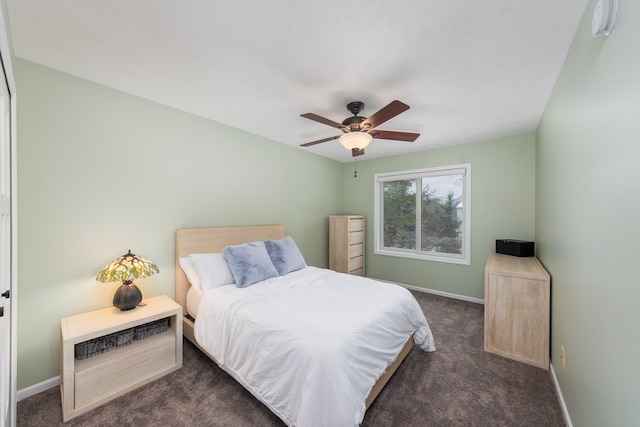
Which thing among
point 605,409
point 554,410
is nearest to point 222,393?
point 605,409

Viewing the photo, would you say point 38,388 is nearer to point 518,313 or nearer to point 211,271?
point 211,271

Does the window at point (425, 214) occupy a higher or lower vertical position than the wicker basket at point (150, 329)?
higher

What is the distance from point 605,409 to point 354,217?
3.45 m

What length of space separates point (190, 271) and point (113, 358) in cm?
85

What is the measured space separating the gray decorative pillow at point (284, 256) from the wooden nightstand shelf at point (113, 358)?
1.05 meters

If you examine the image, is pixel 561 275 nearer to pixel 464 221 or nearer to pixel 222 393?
pixel 464 221

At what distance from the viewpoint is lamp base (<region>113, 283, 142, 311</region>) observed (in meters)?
1.96

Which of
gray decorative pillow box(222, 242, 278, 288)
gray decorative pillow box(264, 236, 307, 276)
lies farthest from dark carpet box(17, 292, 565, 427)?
gray decorative pillow box(264, 236, 307, 276)

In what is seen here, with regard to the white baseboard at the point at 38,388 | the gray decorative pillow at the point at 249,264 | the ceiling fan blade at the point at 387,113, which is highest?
the ceiling fan blade at the point at 387,113

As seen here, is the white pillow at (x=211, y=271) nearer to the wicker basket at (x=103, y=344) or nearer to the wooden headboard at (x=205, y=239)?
the wooden headboard at (x=205, y=239)

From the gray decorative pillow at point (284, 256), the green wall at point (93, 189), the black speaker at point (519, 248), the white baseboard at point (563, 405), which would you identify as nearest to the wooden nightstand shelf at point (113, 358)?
the green wall at point (93, 189)

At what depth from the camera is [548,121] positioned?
2.26 meters

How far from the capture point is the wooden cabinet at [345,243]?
13.8 ft

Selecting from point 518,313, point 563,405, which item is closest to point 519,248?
point 518,313
